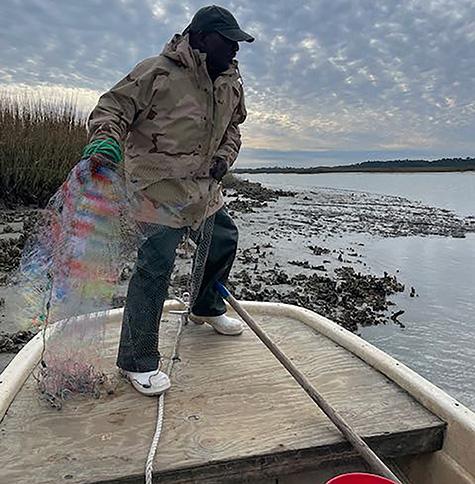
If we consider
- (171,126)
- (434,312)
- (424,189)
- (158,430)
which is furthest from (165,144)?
(424,189)

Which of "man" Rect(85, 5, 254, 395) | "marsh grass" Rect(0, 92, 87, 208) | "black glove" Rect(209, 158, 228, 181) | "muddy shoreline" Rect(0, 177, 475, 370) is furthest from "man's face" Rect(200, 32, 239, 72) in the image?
"marsh grass" Rect(0, 92, 87, 208)

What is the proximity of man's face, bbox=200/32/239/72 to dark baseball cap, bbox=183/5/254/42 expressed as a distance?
3 cm

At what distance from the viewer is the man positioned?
8.20ft

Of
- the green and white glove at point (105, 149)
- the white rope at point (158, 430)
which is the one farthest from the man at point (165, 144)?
the green and white glove at point (105, 149)

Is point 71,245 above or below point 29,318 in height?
above

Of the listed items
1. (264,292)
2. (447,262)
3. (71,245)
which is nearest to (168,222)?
(71,245)

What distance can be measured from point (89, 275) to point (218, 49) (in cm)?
118

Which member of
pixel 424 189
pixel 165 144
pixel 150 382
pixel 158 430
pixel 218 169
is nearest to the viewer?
pixel 158 430

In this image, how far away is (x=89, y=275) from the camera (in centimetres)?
230

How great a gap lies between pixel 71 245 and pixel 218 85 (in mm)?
1056

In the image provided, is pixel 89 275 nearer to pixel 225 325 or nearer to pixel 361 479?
pixel 225 325

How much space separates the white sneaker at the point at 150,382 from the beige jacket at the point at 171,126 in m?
0.70

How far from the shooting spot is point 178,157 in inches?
102

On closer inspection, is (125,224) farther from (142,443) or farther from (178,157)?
(142,443)
